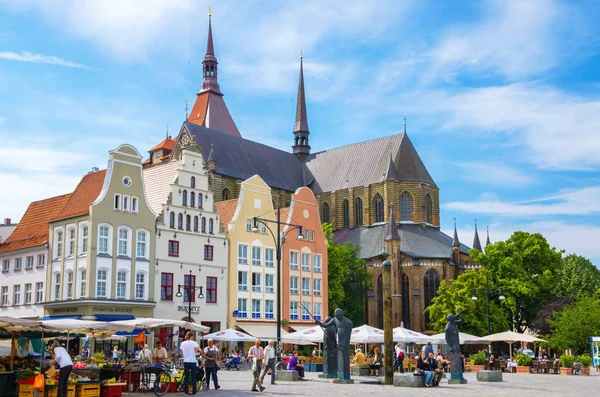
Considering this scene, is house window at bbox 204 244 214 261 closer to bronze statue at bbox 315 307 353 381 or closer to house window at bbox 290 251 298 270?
house window at bbox 290 251 298 270

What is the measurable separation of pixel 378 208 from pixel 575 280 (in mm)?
21688

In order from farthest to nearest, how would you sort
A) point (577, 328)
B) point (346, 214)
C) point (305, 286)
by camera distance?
point (346, 214) → point (305, 286) → point (577, 328)

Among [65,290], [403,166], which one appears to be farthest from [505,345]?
[65,290]

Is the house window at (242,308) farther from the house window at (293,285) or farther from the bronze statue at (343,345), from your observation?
the bronze statue at (343,345)

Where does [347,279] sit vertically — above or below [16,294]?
above

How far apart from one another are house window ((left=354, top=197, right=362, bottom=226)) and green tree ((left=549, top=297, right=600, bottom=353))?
3445cm

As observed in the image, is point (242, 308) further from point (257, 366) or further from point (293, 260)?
point (257, 366)

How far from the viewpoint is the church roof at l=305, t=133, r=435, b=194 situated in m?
83.1

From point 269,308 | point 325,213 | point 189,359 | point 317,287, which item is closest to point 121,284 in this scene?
point 269,308

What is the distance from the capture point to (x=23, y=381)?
16531 millimetres

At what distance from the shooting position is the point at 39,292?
143ft

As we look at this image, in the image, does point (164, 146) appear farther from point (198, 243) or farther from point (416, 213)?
point (198, 243)

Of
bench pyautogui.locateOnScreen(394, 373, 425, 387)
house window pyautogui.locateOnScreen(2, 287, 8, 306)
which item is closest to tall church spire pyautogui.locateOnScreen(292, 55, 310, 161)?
house window pyautogui.locateOnScreen(2, 287, 8, 306)

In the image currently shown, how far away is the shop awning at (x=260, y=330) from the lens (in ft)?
163
